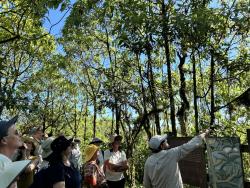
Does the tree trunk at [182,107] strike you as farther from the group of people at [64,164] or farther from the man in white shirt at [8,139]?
the man in white shirt at [8,139]

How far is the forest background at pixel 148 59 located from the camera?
8188mm

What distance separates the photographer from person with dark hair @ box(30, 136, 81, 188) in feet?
13.4

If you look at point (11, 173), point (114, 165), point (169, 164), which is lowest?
point (114, 165)

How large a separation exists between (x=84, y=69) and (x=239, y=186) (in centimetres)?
2386

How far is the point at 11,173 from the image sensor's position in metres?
2.10

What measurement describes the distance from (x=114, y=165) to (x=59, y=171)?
478cm

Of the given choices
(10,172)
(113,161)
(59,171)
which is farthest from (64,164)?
(113,161)

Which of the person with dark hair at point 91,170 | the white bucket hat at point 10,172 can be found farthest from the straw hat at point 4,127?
the person with dark hair at point 91,170

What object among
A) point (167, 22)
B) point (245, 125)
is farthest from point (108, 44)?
point (167, 22)

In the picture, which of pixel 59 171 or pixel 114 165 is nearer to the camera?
pixel 59 171

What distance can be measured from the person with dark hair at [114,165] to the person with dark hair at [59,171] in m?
4.21

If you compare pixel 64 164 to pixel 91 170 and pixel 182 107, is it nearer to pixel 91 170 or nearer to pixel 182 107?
pixel 91 170

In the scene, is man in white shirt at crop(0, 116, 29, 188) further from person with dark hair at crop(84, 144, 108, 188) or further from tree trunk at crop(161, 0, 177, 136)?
tree trunk at crop(161, 0, 177, 136)

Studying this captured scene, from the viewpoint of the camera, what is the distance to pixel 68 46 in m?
26.2
